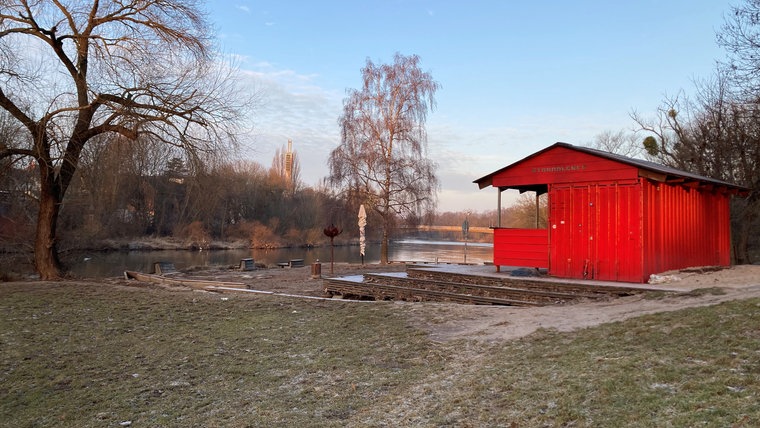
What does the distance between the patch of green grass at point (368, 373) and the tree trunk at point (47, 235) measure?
21.2 feet

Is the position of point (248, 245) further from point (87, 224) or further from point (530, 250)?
point (530, 250)

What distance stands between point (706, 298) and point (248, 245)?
2120 inches

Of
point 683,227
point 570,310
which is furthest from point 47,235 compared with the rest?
point 683,227

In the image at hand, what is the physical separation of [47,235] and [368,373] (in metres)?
13.8

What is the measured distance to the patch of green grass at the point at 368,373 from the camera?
4398 mm

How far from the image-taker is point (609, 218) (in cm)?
1237

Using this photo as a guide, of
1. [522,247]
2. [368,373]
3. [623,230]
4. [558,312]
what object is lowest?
[368,373]

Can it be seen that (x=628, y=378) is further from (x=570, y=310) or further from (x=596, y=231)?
(x=596, y=231)

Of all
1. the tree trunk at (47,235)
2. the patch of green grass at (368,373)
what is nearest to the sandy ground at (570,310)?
the patch of green grass at (368,373)

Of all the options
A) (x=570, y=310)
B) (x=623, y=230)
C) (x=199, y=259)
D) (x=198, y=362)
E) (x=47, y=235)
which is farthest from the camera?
(x=199, y=259)

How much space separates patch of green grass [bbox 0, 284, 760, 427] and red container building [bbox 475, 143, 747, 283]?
15.7ft

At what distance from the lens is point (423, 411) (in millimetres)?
4891

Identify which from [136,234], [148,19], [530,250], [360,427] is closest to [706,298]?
[530,250]

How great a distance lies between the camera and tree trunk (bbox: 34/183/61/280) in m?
15.8
